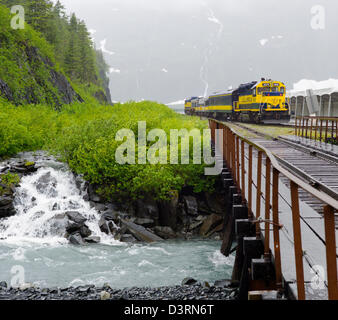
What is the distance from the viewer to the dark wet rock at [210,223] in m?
15.2

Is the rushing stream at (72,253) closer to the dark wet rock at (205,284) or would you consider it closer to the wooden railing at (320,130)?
the dark wet rock at (205,284)

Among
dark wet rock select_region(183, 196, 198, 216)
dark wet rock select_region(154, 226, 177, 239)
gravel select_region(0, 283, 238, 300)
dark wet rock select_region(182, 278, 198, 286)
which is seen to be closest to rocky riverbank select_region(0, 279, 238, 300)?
gravel select_region(0, 283, 238, 300)

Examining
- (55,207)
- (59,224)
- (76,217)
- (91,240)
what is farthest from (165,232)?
(55,207)

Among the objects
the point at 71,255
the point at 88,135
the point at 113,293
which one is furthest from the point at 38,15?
the point at 113,293

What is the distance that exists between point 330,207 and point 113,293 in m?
6.84

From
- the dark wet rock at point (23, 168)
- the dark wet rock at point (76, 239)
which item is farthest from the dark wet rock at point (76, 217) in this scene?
the dark wet rock at point (23, 168)

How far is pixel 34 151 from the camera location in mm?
20062

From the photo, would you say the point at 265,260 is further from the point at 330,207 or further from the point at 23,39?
the point at 23,39

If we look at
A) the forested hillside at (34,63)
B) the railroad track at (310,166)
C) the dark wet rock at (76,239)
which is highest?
the forested hillside at (34,63)

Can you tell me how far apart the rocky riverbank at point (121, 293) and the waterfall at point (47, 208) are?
4.37 meters

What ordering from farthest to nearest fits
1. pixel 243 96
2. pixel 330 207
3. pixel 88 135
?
1. pixel 243 96
2. pixel 88 135
3. pixel 330 207

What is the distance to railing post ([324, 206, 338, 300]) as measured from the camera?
2701 mm

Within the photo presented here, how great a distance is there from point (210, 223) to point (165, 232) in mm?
1969

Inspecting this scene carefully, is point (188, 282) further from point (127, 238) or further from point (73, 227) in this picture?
point (73, 227)
